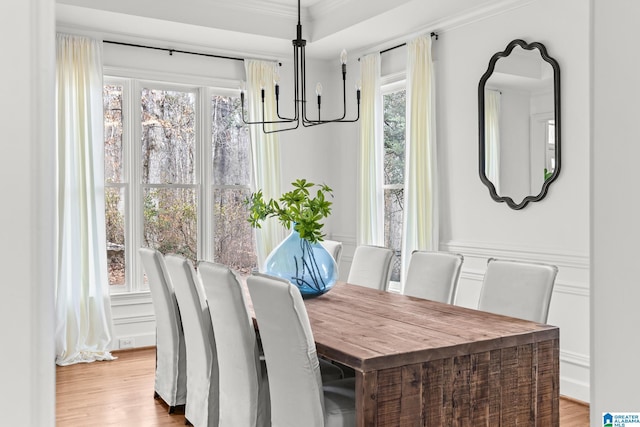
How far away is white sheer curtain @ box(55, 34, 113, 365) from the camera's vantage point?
4.68 metres

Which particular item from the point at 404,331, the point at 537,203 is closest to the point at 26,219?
the point at 404,331

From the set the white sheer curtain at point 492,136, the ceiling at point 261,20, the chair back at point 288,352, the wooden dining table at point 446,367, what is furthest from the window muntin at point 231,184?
the chair back at point 288,352

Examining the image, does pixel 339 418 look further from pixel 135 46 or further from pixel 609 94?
pixel 135 46

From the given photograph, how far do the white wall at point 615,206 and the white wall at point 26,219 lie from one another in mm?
610

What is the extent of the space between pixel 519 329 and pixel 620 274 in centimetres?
191

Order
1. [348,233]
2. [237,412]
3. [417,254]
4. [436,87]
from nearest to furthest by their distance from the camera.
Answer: [237,412] < [417,254] < [436,87] < [348,233]

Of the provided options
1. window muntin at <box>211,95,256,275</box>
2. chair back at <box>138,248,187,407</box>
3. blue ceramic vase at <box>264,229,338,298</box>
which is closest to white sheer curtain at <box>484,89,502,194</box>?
blue ceramic vase at <box>264,229,338,298</box>

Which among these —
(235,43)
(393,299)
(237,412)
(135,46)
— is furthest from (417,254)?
(135,46)

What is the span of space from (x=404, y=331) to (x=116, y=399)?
2.27 meters

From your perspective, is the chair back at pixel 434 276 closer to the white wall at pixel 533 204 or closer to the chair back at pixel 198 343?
the white wall at pixel 533 204

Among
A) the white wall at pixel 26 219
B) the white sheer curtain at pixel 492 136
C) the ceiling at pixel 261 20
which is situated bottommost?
the white wall at pixel 26 219

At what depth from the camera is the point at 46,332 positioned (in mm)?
613

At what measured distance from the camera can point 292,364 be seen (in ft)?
7.30

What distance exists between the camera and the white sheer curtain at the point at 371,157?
5422 millimetres
